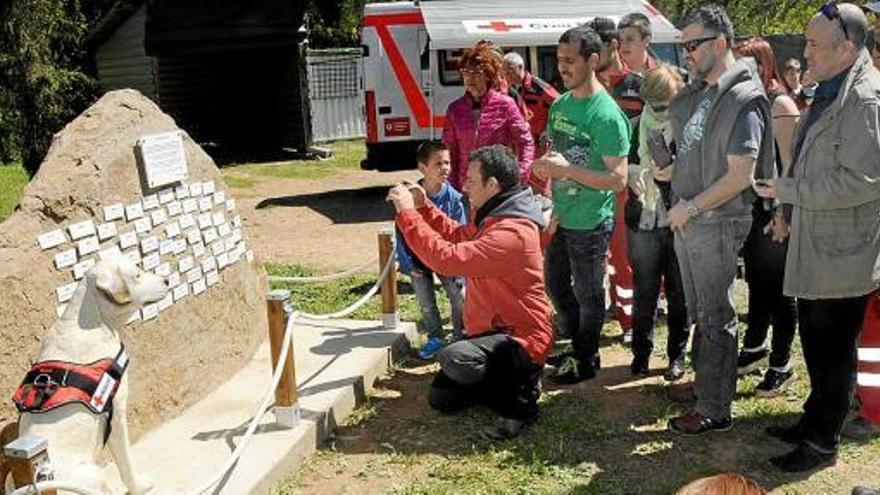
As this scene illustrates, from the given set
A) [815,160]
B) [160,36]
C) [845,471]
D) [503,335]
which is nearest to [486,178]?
[503,335]

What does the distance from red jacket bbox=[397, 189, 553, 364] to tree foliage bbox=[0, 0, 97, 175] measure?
969 centimetres

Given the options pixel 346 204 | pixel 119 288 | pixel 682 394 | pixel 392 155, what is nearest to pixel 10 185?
pixel 346 204

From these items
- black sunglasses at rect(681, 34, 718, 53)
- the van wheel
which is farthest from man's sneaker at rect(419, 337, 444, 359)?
the van wheel

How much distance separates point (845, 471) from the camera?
4.09 metres

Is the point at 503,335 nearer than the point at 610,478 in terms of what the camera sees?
No

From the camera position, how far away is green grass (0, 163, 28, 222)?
11.5m

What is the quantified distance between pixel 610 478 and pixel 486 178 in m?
1.56

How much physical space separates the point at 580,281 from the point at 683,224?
3.35 feet

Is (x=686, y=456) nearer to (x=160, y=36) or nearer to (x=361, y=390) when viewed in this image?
(x=361, y=390)

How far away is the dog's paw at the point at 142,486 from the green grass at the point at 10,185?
7768 millimetres

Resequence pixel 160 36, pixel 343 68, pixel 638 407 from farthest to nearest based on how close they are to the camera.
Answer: pixel 343 68 < pixel 160 36 < pixel 638 407

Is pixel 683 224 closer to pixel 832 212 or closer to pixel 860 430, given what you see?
pixel 832 212

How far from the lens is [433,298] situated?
581cm

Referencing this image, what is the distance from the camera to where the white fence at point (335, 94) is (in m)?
18.8
